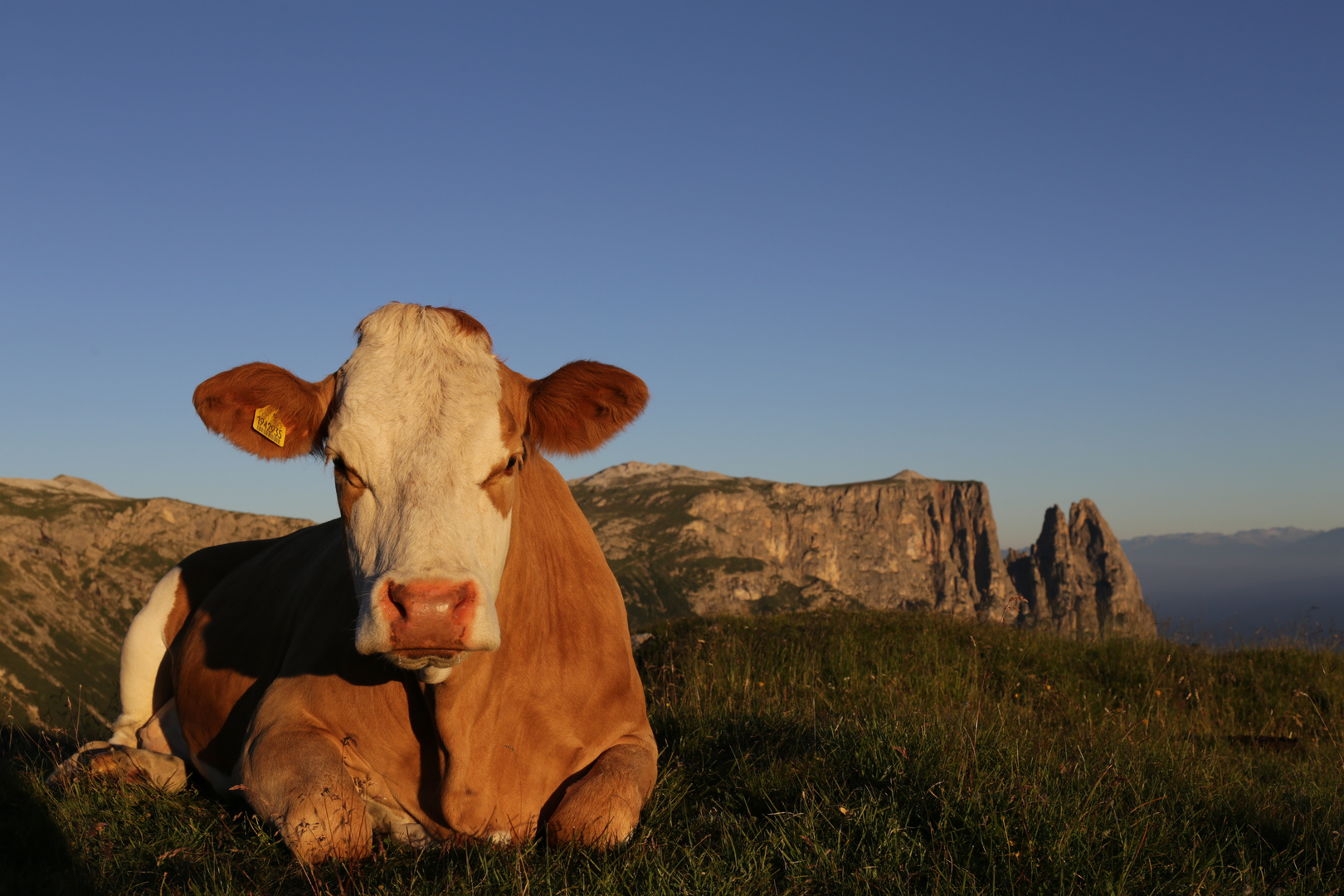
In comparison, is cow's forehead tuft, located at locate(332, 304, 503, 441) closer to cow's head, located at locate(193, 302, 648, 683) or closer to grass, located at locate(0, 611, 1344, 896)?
cow's head, located at locate(193, 302, 648, 683)

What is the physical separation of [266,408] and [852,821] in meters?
2.90

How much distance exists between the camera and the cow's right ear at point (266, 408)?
3.58 meters

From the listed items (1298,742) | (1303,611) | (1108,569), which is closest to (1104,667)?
(1298,742)

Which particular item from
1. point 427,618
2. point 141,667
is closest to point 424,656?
point 427,618

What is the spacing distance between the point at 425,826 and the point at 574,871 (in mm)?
950

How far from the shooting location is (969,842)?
10.4 ft

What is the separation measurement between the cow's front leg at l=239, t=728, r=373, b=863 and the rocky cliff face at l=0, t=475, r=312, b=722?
10486 centimetres

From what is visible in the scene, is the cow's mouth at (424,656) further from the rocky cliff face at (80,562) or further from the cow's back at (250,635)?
the rocky cliff face at (80,562)

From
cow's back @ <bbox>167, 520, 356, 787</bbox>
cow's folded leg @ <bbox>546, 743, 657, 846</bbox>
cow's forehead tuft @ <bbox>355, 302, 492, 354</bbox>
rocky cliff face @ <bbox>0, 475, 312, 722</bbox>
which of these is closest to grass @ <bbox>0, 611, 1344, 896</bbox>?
cow's folded leg @ <bbox>546, 743, 657, 846</bbox>

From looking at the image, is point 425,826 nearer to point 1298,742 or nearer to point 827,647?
point 827,647

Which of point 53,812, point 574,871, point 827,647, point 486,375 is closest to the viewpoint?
point 574,871

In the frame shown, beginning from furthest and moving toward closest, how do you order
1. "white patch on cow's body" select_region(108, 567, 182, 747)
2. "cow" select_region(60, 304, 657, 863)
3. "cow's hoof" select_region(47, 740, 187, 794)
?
"white patch on cow's body" select_region(108, 567, 182, 747)
"cow's hoof" select_region(47, 740, 187, 794)
"cow" select_region(60, 304, 657, 863)

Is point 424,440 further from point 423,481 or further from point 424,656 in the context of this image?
point 424,656

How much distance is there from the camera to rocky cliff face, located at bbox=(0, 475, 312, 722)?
102 metres
